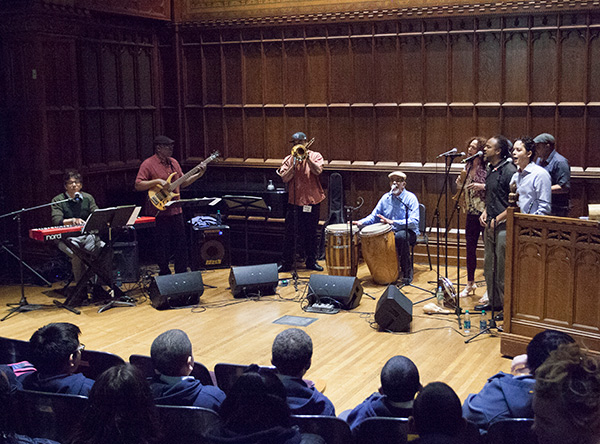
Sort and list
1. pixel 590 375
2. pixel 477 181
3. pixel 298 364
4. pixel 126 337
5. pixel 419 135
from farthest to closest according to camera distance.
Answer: pixel 419 135 → pixel 477 181 → pixel 126 337 → pixel 298 364 → pixel 590 375

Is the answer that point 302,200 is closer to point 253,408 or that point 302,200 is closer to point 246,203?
point 246,203

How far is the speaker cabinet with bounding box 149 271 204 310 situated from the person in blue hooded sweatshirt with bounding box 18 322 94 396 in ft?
13.9

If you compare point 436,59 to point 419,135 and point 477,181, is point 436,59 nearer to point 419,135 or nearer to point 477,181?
point 419,135

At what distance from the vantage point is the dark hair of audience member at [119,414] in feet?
9.69

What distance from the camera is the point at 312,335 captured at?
7.17 m

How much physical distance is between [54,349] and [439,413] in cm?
204

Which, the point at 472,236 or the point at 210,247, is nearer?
the point at 472,236

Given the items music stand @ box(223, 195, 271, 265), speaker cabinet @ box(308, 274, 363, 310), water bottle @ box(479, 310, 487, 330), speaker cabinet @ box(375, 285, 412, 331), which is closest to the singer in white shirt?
water bottle @ box(479, 310, 487, 330)

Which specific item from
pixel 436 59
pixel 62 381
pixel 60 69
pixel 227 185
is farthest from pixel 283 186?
pixel 62 381

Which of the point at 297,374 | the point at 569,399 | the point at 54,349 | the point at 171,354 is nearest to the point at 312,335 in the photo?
the point at 297,374

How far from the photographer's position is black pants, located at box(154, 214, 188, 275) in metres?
9.12

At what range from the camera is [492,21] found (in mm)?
9586

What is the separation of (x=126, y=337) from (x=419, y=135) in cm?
514

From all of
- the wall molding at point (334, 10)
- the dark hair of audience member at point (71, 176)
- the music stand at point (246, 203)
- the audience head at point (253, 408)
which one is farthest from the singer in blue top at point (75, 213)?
the audience head at point (253, 408)
